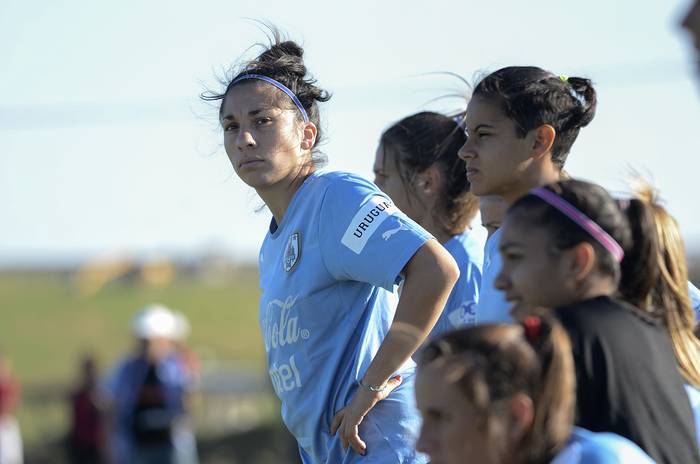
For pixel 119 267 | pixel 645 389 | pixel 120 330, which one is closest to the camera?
pixel 645 389

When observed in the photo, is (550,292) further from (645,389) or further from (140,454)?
(140,454)

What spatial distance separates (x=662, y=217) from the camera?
3338 mm

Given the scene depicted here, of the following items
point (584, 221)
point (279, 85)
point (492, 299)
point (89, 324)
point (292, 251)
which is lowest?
point (89, 324)

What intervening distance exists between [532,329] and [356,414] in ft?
3.81

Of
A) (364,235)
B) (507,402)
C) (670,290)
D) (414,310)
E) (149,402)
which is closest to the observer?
(507,402)

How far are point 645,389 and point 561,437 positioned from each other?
29cm

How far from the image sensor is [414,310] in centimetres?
354

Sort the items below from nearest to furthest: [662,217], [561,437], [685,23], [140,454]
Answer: [685,23] < [561,437] < [662,217] < [140,454]

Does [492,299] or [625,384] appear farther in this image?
[492,299]

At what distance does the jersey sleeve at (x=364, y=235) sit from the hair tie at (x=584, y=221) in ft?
2.39

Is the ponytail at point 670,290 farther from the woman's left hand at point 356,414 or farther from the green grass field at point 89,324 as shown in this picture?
the green grass field at point 89,324

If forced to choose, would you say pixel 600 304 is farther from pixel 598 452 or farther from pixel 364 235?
pixel 364 235

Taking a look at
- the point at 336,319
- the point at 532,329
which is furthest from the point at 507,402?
the point at 336,319

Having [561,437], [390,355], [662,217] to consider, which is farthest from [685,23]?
[390,355]
